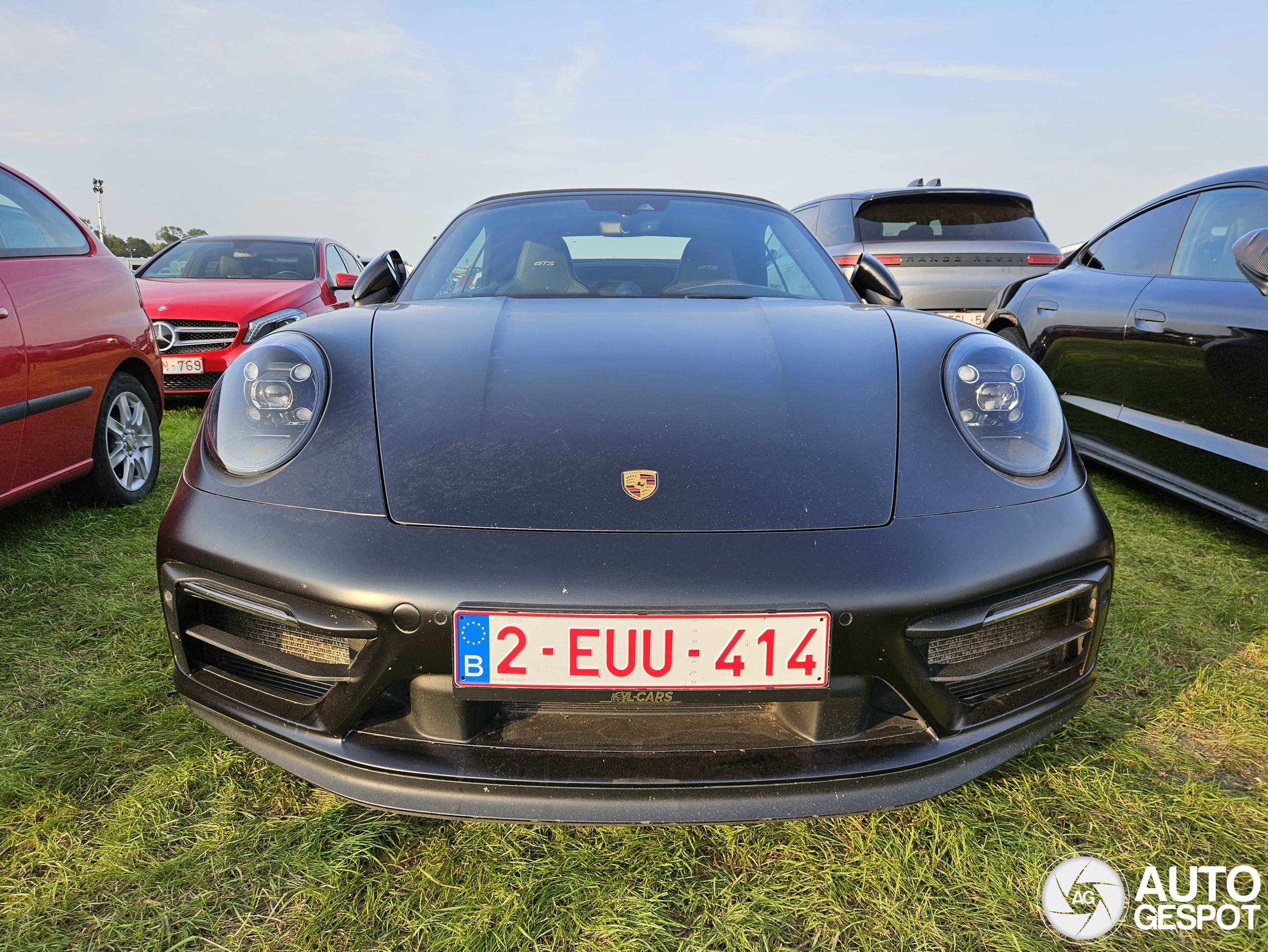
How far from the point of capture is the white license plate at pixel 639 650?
3.97ft

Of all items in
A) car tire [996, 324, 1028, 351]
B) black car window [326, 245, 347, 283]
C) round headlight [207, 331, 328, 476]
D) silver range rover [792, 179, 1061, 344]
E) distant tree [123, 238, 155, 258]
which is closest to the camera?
round headlight [207, 331, 328, 476]

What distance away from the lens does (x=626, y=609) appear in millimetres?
1207

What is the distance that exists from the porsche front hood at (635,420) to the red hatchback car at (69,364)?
1.61 m

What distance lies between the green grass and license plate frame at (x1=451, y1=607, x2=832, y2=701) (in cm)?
37

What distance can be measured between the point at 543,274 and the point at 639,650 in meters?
1.44

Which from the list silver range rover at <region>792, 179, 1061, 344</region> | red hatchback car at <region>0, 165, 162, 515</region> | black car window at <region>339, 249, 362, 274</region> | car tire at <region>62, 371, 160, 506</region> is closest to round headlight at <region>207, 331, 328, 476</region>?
red hatchback car at <region>0, 165, 162, 515</region>

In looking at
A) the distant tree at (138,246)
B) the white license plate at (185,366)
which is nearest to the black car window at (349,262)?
the white license plate at (185,366)

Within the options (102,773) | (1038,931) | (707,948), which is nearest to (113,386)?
(102,773)

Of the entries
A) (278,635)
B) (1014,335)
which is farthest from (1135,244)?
(278,635)

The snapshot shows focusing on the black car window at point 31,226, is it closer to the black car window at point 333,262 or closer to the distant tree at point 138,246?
the black car window at point 333,262

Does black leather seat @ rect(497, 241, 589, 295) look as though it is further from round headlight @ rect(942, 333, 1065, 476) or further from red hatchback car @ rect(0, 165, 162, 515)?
red hatchback car @ rect(0, 165, 162, 515)

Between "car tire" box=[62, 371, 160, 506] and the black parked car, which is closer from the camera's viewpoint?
the black parked car

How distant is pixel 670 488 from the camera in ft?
4.46

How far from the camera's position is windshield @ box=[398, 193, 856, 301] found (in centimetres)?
234
